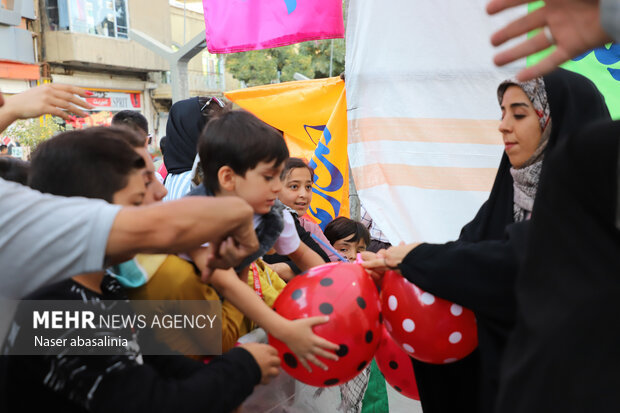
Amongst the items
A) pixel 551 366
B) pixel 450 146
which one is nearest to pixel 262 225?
pixel 551 366

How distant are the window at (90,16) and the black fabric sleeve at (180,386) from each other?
1989 centimetres

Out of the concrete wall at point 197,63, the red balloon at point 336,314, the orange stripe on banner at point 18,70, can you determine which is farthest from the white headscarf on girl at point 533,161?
the concrete wall at point 197,63

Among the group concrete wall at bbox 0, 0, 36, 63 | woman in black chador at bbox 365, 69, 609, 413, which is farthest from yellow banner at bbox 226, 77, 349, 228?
concrete wall at bbox 0, 0, 36, 63

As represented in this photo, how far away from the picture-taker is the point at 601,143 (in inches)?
40.4

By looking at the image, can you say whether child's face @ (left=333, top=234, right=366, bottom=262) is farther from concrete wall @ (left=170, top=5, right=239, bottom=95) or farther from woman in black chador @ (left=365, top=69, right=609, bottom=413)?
concrete wall @ (left=170, top=5, right=239, bottom=95)

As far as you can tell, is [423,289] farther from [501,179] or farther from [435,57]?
[435,57]

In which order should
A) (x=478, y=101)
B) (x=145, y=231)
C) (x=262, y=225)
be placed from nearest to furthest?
(x=145, y=231) → (x=262, y=225) → (x=478, y=101)

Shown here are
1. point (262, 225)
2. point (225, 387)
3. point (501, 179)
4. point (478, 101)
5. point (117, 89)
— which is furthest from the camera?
point (117, 89)

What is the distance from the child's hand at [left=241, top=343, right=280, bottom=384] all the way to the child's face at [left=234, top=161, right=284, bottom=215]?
0.56 meters

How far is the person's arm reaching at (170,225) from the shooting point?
117 centimetres

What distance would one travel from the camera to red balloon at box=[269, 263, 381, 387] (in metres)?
1.70

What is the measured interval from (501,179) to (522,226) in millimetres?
720

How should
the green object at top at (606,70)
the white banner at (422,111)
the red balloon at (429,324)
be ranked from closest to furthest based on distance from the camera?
the red balloon at (429,324), the green object at top at (606,70), the white banner at (422,111)

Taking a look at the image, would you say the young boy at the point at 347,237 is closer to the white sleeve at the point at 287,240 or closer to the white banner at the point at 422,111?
the white banner at the point at 422,111
